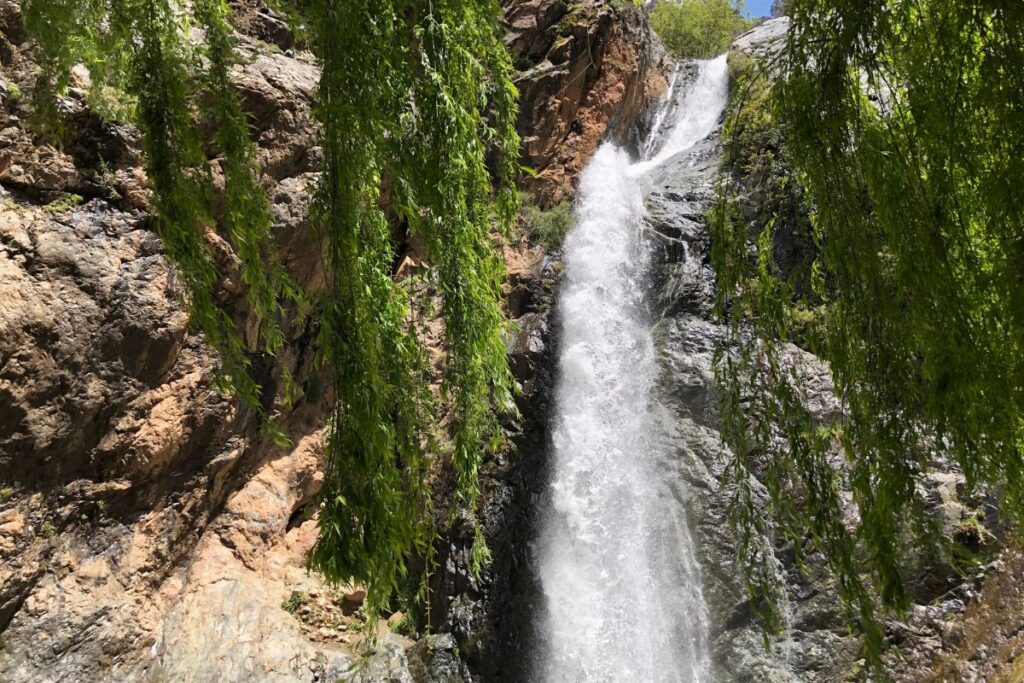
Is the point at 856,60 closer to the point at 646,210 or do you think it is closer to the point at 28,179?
the point at 28,179

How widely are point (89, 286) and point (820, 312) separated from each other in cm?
599

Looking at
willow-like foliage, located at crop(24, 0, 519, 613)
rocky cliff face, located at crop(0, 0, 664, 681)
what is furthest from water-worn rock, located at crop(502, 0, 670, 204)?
willow-like foliage, located at crop(24, 0, 519, 613)

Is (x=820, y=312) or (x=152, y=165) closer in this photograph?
(x=152, y=165)

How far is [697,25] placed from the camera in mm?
24438

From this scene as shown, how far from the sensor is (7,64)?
620cm

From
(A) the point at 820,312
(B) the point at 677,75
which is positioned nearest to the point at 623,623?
(A) the point at 820,312

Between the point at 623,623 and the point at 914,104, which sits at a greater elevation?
the point at 914,104

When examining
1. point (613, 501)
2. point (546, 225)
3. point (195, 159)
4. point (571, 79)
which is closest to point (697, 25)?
point (571, 79)

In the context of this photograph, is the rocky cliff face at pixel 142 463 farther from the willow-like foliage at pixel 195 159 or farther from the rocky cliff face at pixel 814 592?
the willow-like foliage at pixel 195 159

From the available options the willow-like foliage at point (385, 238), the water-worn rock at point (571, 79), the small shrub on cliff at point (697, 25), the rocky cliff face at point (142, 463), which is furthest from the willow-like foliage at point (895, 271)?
the small shrub on cliff at point (697, 25)

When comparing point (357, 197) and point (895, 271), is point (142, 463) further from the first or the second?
point (895, 271)

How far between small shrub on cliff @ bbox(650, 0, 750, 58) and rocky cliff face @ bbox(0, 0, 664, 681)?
61.0 ft

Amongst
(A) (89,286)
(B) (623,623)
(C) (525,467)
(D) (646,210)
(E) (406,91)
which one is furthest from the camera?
(D) (646,210)

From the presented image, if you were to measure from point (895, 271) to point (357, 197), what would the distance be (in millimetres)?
1982
